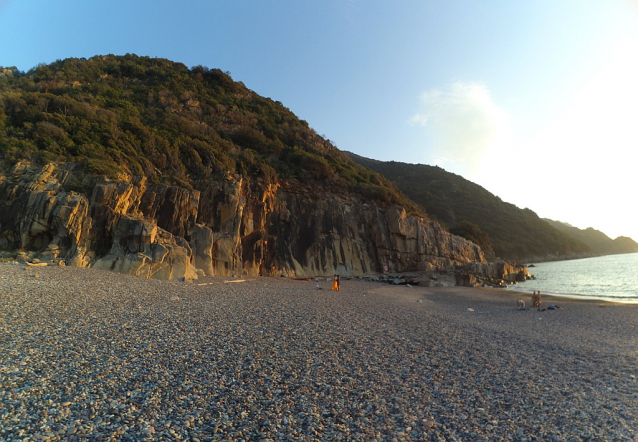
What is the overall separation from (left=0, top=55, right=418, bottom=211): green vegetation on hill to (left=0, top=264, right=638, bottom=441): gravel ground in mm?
16425

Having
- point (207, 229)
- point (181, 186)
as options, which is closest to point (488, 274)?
point (207, 229)

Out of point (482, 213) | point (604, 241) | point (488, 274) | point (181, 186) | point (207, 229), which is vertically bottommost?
point (488, 274)

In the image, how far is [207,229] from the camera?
2559cm

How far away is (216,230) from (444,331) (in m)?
21.7

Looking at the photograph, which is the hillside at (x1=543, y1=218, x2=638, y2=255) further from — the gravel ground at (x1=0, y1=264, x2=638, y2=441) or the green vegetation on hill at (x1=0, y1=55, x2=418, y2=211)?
the gravel ground at (x1=0, y1=264, x2=638, y2=441)

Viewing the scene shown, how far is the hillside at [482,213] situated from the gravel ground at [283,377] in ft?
230

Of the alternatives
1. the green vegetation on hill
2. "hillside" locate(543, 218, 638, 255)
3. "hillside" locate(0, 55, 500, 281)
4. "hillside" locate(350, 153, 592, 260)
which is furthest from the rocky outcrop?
"hillside" locate(543, 218, 638, 255)

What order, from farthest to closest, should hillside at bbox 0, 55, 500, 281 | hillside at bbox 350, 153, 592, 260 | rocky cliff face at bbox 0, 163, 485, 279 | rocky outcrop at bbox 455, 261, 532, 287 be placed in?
hillside at bbox 350, 153, 592, 260 < rocky outcrop at bbox 455, 261, 532, 287 < hillside at bbox 0, 55, 500, 281 < rocky cliff face at bbox 0, 163, 485, 279

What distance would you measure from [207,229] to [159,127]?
1553 centimetres

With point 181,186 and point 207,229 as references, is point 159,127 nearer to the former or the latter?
point 181,186

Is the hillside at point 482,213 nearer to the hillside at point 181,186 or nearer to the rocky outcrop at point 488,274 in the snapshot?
the rocky outcrop at point 488,274

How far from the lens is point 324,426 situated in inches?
177

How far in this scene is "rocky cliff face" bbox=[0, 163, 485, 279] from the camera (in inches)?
724

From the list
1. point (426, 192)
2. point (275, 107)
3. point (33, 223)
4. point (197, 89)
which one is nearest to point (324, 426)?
point (33, 223)
